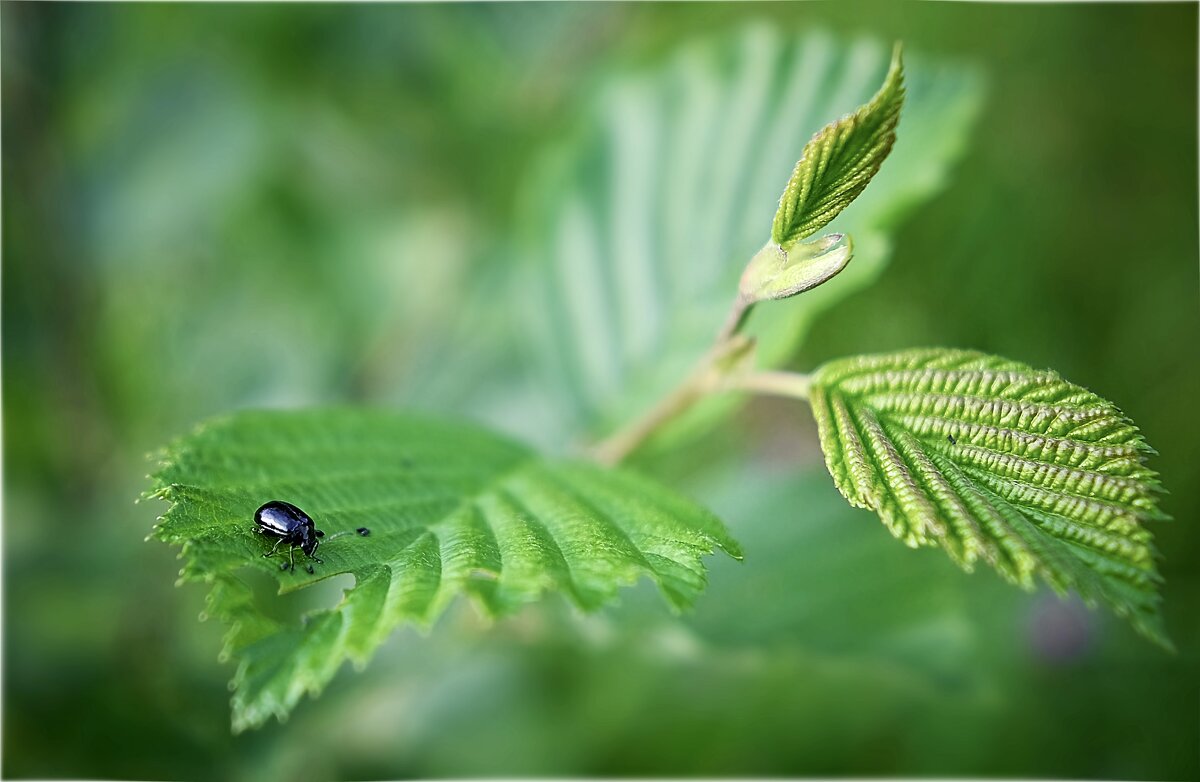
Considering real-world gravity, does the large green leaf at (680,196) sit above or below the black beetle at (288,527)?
above

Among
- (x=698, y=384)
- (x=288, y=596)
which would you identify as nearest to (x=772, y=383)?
(x=698, y=384)

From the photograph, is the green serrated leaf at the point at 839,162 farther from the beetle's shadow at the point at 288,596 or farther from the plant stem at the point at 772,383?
the beetle's shadow at the point at 288,596

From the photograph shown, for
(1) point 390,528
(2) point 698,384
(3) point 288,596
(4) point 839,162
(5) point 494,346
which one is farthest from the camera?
(5) point 494,346

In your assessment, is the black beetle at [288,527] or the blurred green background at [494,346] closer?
the black beetle at [288,527]

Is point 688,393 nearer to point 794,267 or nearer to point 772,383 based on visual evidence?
point 772,383

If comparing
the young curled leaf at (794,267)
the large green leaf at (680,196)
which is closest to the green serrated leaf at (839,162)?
the young curled leaf at (794,267)

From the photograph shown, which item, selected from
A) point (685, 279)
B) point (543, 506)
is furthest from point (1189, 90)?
point (543, 506)
